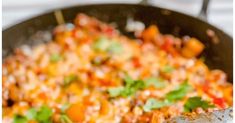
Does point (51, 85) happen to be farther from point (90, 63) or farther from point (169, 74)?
point (169, 74)

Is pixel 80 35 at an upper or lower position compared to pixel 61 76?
upper

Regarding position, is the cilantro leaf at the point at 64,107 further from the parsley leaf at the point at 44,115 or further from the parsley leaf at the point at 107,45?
the parsley leaf at the point at 107,45

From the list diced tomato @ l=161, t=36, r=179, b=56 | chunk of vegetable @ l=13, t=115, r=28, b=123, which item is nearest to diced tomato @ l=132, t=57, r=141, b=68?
diced tomato @ l=161, t=36, r=179, b=56

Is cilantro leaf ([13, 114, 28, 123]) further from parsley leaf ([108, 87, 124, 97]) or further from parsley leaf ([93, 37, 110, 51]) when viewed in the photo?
parsley leaf ([93, 37, 110, 51])

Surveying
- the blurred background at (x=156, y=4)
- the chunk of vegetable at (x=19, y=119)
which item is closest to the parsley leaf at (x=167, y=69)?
the chunk of vegetable at (x=19, y=119)

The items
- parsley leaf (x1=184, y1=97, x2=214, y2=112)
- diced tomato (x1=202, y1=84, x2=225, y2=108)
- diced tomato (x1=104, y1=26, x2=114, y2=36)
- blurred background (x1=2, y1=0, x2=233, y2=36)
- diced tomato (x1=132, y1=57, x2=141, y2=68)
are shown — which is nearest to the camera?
parsley leaf (x1=184, y1=97, x2=214, y2=112)

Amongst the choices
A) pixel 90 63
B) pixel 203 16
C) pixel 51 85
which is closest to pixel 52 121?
pixel 51 85

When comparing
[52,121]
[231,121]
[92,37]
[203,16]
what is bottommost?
[231,121]

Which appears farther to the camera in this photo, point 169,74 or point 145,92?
point 169,74
